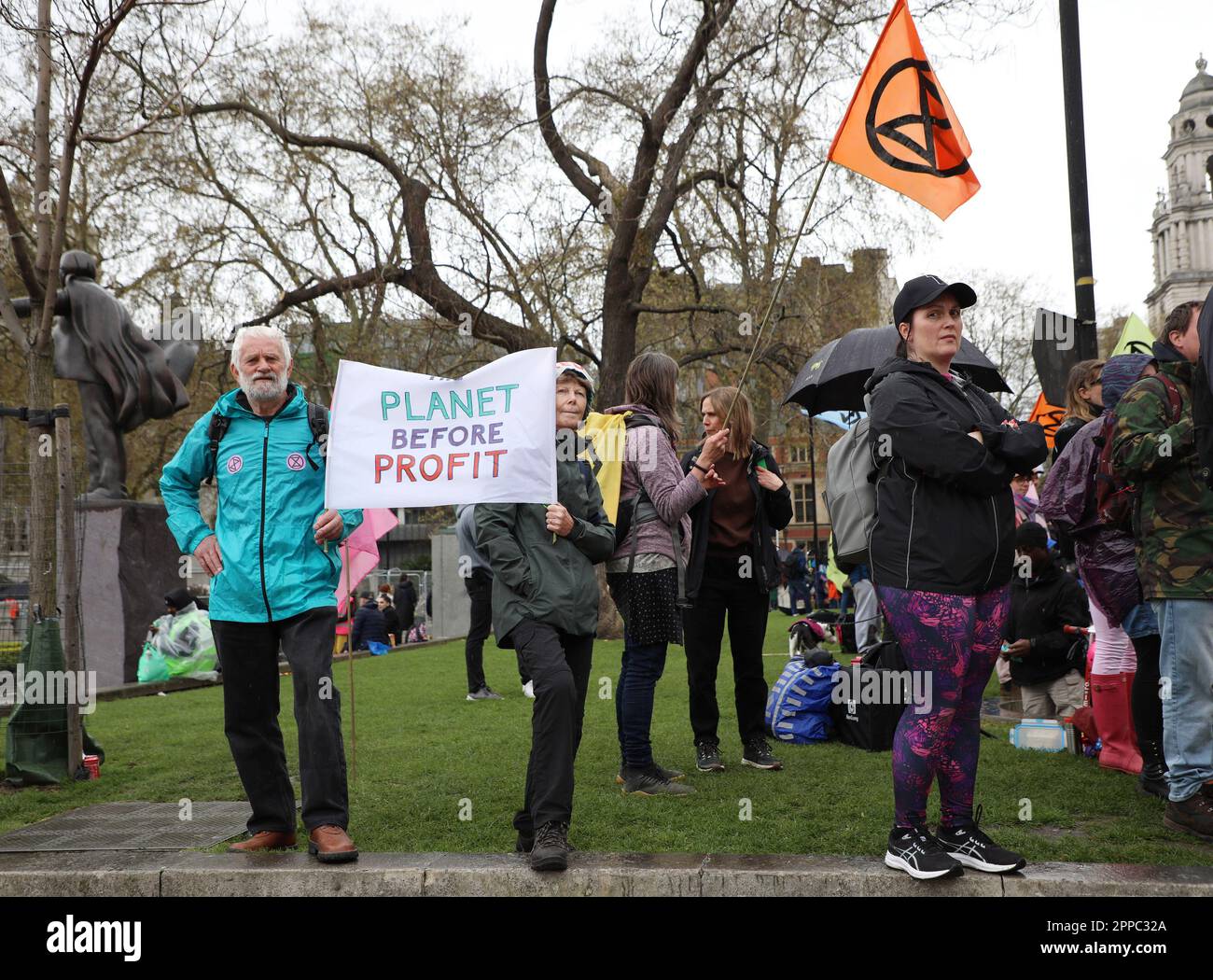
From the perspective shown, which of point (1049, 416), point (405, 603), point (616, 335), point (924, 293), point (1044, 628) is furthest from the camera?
point (405, 603)

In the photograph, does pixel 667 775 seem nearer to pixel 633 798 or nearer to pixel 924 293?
pixel 633 798

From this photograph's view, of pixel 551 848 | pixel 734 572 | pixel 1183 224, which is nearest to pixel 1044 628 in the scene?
pixel 734 572

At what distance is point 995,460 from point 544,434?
1755 mm

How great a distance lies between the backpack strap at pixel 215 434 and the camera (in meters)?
5.04

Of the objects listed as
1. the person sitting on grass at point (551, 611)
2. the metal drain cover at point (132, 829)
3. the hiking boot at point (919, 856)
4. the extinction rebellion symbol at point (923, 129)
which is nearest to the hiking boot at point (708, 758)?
the person sitting on grass at point (551, 611)

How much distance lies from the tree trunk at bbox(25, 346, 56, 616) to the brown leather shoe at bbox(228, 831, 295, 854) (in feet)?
9.12

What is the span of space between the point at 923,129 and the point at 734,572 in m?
2.37

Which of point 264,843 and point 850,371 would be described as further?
point 850,371

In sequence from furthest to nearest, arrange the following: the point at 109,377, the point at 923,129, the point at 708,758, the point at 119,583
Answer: the point at 109,377 < the point at 119,583 < the point at 708,758 < the point at 923,129

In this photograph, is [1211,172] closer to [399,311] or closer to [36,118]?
[36,118]

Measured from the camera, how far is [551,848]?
4.32m

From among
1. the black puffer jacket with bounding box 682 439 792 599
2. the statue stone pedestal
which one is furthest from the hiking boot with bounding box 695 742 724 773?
the statue stone pedestal

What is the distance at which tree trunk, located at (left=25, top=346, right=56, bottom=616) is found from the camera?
690 cm

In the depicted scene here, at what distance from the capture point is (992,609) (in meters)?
4.18
